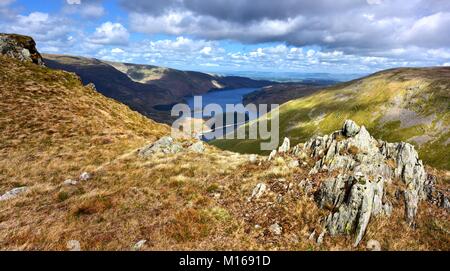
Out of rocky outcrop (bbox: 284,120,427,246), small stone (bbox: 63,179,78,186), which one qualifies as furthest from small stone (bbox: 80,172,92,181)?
rocky outcrop (bbox: 284,120,427,246)

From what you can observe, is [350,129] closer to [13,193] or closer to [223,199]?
[223,199]

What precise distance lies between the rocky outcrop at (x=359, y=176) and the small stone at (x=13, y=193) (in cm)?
1876

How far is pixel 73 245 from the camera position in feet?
45.0

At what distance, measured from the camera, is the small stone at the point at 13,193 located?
20.1 meters

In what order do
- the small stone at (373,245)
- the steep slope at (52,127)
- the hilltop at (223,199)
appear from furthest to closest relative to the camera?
the steep slope at (52,127) < the hilltop at (223,199) < the small stone at (373,245)

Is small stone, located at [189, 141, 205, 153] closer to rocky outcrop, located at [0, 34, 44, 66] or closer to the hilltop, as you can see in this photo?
the hilltop

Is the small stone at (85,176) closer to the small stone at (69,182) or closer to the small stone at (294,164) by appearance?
the small stone at (69,182)

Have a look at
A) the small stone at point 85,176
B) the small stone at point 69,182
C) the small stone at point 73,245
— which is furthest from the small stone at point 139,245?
the small stone at point 85,176

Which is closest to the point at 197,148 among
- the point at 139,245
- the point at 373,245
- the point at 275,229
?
the point at 275,229

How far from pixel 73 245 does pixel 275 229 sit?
8.91 m

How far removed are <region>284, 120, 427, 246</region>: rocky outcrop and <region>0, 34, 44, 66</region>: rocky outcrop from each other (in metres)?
66.3

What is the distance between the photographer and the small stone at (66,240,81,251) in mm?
13516

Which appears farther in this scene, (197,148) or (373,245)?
(197,148)
